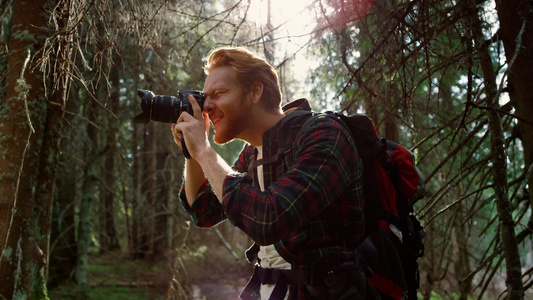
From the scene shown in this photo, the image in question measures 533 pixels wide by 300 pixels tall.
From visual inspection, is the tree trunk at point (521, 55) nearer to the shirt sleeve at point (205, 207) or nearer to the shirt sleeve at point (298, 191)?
the shirt sleeve at point (298, 191)

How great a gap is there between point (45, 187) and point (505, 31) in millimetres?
3729

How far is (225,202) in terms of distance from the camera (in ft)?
5.57

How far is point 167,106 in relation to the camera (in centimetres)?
221

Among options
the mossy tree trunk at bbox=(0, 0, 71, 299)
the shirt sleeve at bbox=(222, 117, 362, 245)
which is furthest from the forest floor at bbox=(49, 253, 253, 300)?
the shirt sleeve at bbox=(222, 117, 362, 245)

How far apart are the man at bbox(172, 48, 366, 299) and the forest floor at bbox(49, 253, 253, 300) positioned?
5959mm

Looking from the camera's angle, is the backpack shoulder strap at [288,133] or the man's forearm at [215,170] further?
the backpack shoulder strap at [288,133]

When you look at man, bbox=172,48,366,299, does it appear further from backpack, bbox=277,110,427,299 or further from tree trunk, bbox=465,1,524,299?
tree trunk, bbox=465,1,524,299

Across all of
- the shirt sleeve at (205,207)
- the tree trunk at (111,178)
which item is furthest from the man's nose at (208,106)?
the tree trunk at (111,178)

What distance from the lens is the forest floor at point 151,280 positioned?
8273mm

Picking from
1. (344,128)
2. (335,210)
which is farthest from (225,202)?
(344,128)

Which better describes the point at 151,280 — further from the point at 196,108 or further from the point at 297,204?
the point at 297,204

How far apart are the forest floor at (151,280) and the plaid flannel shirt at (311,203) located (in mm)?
6166

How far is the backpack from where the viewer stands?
1736 mm

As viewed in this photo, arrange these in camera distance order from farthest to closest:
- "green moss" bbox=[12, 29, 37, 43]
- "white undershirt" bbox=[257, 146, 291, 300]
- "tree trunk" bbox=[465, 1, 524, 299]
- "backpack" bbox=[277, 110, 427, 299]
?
1. "green moss" bbox=[12, 29, 37, 43]
2. "tree trunk" bbox=[465, 1, 524, 299]
3. "white undershirt" bbox=[257, 146, 291, 300]
4. "backpack" bbox=[277, 110, 427, 299]
